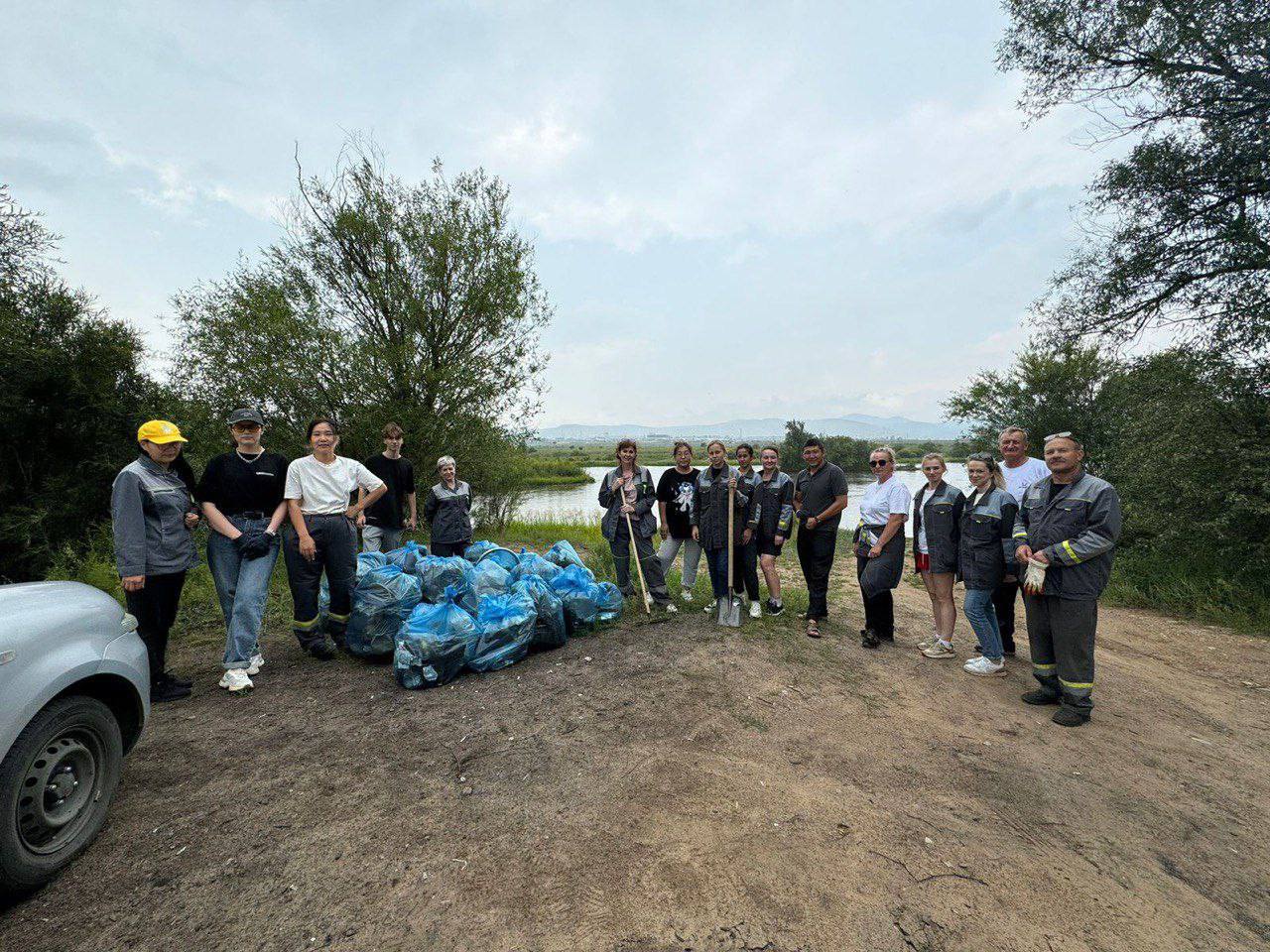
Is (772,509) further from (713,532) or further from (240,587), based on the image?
(240,587)

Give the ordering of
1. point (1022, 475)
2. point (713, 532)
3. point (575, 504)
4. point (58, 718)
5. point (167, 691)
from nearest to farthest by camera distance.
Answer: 1. point (58, 718)
2. point (167, 691)
3. point (1022, 475)
4. point (713, 532)
5. point (575, 504)

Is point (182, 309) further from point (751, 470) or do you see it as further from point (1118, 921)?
point (1118, 921)

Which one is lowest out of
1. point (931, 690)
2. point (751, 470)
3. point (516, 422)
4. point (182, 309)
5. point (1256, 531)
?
point (931, 690)

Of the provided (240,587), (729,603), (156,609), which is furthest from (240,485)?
(729,603)

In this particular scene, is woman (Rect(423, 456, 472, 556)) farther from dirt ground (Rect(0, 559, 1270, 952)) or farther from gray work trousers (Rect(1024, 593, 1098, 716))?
gray work trousers (Rect(1024, 593, 1098, 716))

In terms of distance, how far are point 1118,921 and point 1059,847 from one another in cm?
38

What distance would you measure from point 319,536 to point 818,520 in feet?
14.0

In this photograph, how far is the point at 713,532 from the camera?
5078mm

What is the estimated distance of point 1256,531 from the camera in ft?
21.2

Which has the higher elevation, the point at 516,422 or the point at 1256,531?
the point at 516,422

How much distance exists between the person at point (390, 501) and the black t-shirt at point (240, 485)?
1497mm

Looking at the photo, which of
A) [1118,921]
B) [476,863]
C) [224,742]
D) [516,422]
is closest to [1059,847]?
[1118,921]

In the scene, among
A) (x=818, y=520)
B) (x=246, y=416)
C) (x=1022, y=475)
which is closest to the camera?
(x=246, y=416)

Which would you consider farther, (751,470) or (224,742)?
(751,470)
